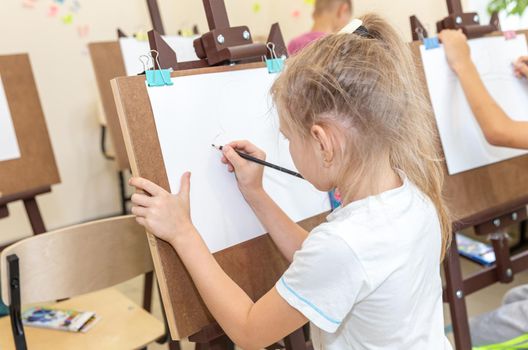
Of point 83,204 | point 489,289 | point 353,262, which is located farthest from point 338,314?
point 83,204

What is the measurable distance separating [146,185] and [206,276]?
0.18m

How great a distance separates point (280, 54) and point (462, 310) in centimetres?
81

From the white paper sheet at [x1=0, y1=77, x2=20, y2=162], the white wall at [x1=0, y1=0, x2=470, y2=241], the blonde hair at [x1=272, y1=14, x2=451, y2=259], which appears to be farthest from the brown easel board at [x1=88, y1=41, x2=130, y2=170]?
the blonde hair at [x1=272, y1=14, x2=451, y2=259]

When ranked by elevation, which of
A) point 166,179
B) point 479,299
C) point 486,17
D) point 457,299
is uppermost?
point 486,17

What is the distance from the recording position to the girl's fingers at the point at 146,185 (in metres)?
0.85

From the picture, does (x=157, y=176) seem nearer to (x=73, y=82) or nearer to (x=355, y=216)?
(x=355, y=216)

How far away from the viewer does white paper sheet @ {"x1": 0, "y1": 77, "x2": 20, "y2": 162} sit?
1.79m

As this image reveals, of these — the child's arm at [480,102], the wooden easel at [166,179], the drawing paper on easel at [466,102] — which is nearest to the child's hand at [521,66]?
the drawing paper on easel at [466,102]

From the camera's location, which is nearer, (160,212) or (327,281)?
(327,281)

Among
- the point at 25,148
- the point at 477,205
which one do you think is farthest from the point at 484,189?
the point at 25,148

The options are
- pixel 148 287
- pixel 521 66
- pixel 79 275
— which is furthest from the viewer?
pixel 148 287

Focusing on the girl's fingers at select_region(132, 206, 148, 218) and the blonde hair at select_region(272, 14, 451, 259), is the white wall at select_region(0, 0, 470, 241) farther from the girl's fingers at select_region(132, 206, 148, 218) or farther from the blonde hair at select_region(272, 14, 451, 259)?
the girl's fingers at select_region(132, 206, 148, 218)

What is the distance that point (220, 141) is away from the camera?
3.27 feet

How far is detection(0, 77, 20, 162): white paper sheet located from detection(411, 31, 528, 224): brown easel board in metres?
1.40
